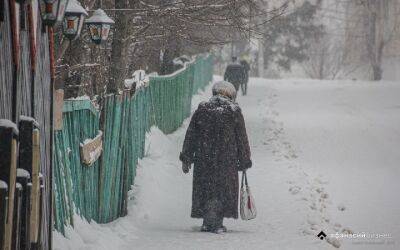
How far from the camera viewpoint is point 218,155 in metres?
8.50

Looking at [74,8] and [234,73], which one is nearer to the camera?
[74,8]

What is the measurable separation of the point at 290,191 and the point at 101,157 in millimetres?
4018

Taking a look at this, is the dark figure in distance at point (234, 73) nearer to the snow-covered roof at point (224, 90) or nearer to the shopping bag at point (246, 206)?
the snow-covered roof at point (224, 90)

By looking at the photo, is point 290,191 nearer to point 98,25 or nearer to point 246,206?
point 246,206

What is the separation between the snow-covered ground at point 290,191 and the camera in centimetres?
780

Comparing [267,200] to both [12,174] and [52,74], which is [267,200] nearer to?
[52,74]

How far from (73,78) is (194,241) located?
546 cm

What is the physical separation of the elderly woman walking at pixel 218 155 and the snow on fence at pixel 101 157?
2.83 ft

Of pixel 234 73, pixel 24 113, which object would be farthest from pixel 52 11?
pixel 234 73

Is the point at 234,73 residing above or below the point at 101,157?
below

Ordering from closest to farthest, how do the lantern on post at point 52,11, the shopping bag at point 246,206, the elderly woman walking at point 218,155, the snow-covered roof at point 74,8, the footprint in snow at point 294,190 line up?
the lantern on post at point 52,11, the snow-covered roof at point 74,8, the shopping bag at point 246,206, the elderly woman walking at point 218,155, the footprint in snow at point 294,190

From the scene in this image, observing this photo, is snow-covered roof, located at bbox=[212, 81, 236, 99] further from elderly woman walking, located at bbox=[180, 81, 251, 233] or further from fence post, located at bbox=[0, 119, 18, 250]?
fence post, located at bbox=[0, 119, 18, 250]

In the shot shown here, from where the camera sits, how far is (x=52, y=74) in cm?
568

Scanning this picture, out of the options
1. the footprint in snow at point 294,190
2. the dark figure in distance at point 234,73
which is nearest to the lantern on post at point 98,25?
the footprint in snow at point 294,190
